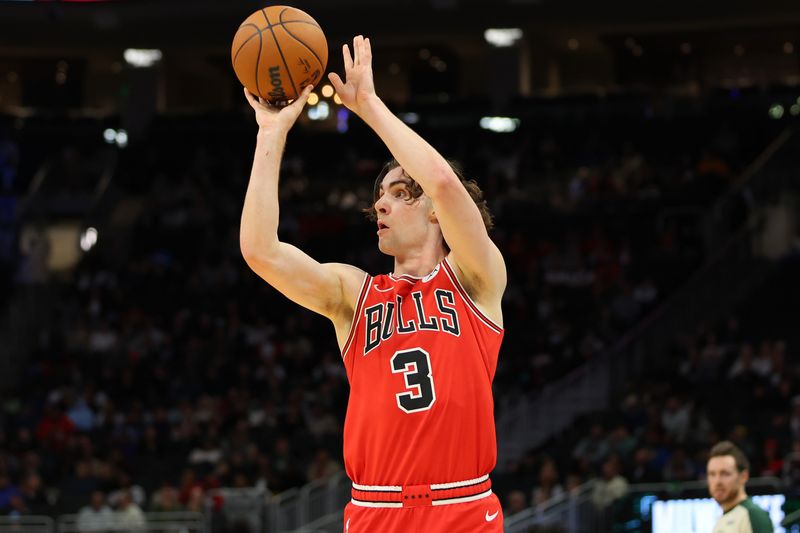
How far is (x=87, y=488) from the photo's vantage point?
18.0m

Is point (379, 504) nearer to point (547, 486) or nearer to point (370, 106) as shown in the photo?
point (370, 106)

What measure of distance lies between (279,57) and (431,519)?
163 centimetres

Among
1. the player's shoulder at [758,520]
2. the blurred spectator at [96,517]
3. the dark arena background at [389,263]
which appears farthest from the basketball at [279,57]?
the blurred spectator at [96,517]

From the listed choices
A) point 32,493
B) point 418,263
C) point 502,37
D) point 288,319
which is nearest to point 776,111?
point 502,37

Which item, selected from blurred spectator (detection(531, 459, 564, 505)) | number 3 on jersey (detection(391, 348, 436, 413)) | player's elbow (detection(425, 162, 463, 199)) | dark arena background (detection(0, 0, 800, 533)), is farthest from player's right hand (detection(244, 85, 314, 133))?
blurred spectator (detection(531, 459, 564, 505))

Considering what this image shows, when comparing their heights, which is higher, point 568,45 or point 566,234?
point 568,45

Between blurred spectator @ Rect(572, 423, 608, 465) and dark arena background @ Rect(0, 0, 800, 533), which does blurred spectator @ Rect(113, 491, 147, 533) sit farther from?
blurred spectator @ Rect(572, 423, 608, 465)

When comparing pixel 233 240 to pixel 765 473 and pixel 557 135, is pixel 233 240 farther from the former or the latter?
pixel 765 473

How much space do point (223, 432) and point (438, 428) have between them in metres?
15.8

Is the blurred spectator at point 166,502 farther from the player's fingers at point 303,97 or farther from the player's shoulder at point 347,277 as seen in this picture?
the player's fingers at point 303,97

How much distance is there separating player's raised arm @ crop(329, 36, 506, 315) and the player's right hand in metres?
0.22

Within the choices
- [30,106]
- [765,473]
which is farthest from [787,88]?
[30,106]

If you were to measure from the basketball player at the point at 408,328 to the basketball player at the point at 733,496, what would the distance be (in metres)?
3.60

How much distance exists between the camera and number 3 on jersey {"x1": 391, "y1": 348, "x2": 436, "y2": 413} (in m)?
4.42
